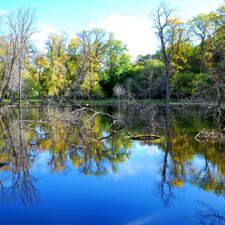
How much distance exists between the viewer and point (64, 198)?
5.29 meters

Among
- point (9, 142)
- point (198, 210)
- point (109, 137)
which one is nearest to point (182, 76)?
point (109, 137)

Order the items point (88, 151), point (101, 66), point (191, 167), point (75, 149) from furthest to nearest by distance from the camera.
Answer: point (101, 66) → point (75, 149) → point (88, 151) → point (191, 167)

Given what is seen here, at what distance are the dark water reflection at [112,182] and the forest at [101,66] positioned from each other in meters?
17.0

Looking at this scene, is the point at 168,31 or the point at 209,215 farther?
the point at 168,31

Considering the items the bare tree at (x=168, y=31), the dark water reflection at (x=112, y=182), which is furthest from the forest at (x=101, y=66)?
the dark water reflection at (x=112, y=182)

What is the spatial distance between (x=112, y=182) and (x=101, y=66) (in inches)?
1863

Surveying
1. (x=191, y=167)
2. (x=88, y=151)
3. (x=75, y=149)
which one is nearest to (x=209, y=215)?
(x=191, y=167)

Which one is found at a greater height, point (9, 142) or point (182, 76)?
point (182, 76)

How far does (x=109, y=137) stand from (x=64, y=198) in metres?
6.25

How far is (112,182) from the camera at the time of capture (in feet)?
19.8

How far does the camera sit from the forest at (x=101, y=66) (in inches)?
1180

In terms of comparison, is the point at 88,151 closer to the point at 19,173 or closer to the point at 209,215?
the point at 19,173

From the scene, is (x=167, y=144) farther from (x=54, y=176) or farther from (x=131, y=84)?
(x=131, y=84)

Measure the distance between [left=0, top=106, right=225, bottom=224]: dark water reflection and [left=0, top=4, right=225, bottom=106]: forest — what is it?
55.9 feet
